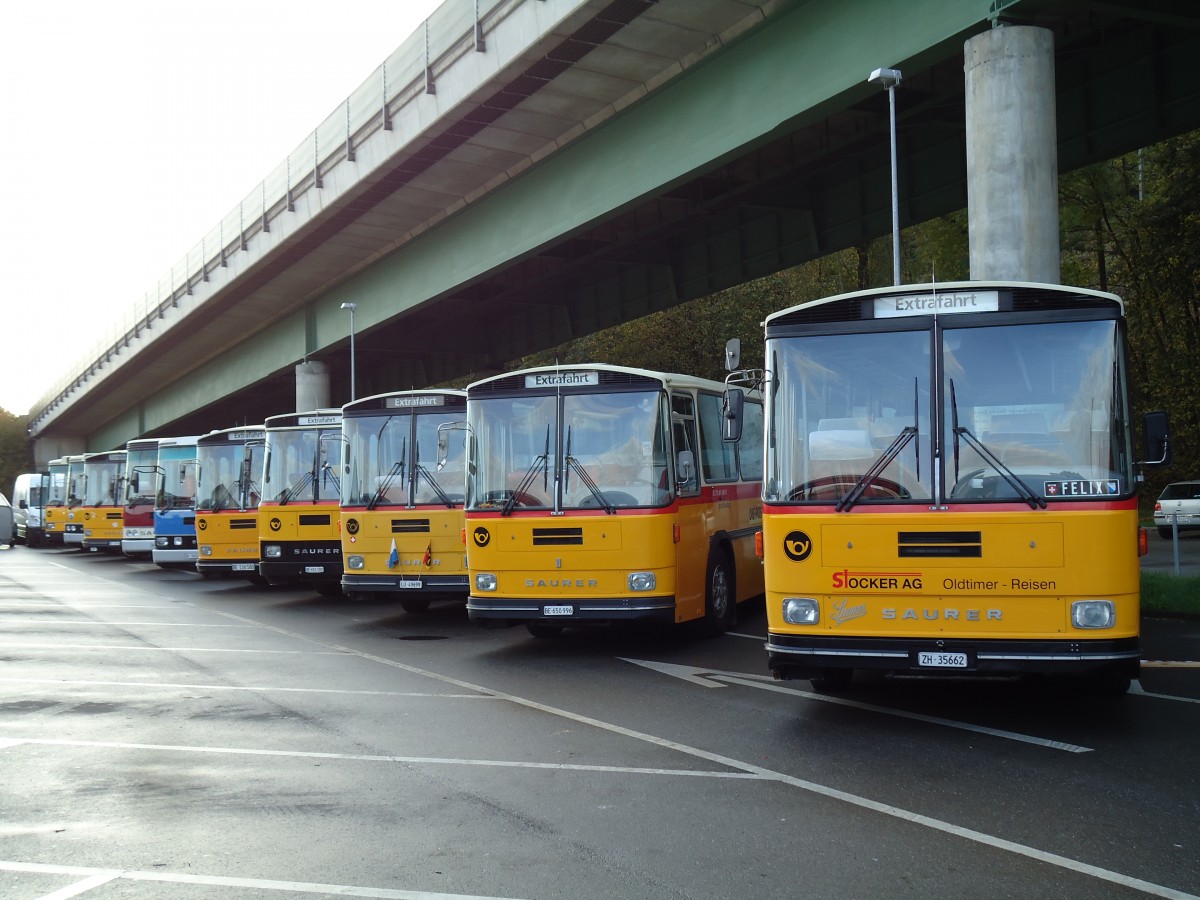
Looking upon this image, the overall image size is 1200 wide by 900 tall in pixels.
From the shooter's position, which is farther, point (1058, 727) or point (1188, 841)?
point (1058, 727)

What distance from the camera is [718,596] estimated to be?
48.2 feet

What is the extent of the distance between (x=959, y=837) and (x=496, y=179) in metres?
20.0

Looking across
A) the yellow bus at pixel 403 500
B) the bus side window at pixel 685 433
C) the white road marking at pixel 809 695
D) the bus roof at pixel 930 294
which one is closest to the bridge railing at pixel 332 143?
the yellow bus at pixel 403 500

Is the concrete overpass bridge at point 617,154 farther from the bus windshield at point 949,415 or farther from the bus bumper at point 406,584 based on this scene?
the bus bumper at point 406,584

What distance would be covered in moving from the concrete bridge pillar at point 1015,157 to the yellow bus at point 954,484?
5.69m

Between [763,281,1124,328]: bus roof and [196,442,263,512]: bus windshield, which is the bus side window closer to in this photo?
[763,281,1124,328]: bus roof

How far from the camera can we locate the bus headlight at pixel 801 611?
8922 millimetres

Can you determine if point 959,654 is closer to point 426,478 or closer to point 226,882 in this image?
point 226,882

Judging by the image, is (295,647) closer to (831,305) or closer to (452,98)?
(831,305)

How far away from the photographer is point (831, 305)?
30.0 ft

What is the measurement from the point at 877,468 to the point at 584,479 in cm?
466

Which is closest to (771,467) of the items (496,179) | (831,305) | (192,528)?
(831,305)

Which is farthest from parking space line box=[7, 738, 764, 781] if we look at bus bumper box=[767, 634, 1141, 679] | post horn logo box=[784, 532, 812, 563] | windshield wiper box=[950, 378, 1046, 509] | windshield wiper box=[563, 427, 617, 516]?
windshield wiper box=[563, 427, 617, 516]

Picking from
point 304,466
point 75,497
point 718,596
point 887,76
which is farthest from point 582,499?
point 75,497
